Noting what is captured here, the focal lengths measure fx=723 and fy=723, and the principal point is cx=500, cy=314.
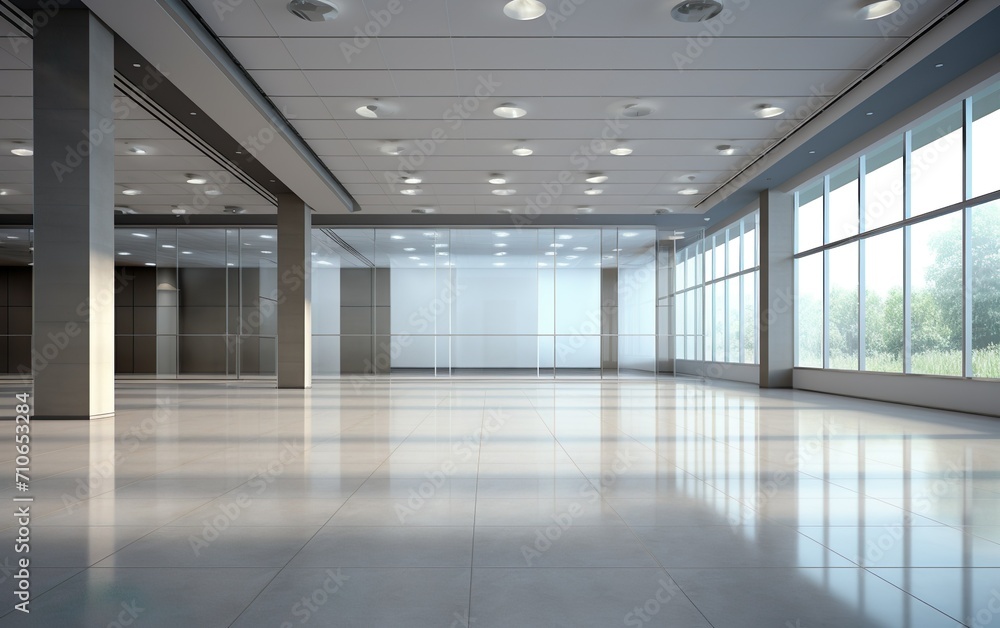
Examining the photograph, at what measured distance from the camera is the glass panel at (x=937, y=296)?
15008mm

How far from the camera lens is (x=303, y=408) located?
48.9ft

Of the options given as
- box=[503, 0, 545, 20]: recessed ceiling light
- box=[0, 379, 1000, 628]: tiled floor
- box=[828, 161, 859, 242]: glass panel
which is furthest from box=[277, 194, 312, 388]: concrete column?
box=[828, 161, 859, 242]: glass panel

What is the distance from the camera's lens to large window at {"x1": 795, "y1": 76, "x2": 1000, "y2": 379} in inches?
558

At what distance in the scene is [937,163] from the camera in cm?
1570

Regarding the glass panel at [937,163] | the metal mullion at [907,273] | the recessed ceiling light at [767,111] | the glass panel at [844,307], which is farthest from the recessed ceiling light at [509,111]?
the glass panel at [844,307]

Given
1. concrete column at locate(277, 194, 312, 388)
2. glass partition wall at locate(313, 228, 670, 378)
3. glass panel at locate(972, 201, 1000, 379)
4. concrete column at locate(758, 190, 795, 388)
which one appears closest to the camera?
glass panel at locate(972, 201, 1000, 379)

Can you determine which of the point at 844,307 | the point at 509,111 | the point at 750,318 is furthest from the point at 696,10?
the point at 750,318

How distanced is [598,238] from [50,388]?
20899 mm

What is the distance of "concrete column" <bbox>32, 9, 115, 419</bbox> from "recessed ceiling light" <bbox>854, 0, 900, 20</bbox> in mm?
10959

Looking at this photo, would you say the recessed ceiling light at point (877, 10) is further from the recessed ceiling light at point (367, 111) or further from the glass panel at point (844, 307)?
A: the glass panel at point (844, 307)

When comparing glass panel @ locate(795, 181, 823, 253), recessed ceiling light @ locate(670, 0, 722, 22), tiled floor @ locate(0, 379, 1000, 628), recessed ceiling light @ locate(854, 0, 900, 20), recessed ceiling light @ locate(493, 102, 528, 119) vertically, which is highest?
recessed ceiling light @ locate(854, 0, 900, 20)

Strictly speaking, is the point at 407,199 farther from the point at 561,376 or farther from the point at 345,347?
the point at 561,376

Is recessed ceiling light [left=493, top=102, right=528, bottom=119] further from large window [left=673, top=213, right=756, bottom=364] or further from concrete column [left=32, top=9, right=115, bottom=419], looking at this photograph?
large window [left=673, top=213, right=756, bottom=364]

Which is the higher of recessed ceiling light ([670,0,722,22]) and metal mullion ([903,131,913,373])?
recessed ceiling light ([670,0,722,22])
